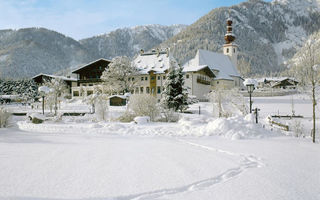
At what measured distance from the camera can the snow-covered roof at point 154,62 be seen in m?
45.1

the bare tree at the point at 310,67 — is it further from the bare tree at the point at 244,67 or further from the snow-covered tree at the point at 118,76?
the bare tree at the point at 244,67

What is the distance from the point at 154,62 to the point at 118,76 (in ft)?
30.8

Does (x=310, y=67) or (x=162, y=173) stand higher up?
(x=310, y=67)

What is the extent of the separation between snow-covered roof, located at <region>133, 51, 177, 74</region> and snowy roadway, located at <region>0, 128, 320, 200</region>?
37226 mm

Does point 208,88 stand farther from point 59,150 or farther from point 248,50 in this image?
point 248,50

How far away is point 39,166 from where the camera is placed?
581 cm

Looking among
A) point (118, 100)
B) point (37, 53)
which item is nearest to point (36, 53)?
point (37, 53)

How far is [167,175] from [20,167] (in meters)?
3.74

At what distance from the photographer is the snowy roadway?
163 inches

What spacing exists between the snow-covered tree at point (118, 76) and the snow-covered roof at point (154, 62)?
4.04 m

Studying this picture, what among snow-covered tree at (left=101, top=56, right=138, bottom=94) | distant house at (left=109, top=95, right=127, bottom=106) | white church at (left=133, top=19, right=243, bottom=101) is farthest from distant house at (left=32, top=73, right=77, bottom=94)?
distant house at (left=109, top=95, right=127, bottom=106)

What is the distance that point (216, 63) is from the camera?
5600cm

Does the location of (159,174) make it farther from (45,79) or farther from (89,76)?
(45,79)

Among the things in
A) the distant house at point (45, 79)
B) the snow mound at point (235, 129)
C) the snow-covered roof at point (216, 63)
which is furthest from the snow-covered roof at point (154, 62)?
the snow mound at point (235, 129)
